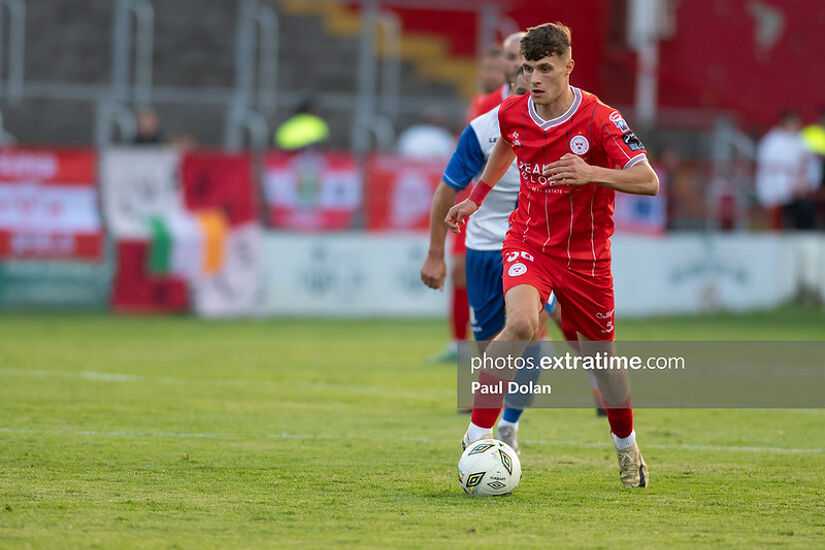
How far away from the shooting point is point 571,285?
6516 millimetres

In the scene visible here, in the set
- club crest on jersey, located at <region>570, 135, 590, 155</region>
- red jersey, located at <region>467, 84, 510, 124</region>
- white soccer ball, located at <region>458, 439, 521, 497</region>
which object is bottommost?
white soccer ball, located at <region>458, 439, 521, 497</region>

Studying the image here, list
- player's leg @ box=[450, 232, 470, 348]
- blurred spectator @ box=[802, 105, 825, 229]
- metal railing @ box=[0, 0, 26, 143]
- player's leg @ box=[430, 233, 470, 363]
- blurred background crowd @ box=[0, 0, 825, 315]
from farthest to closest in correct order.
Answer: blurred spectator @ box=[802, 105, 825, 229], metal railing @ box=[0, 0, 26, 143], blurred background crowd @ box=[0, 0, 825, 315], player's leg @ box=[450, 232, 470, 348], player's leg @ box=[430, 233, 470, 363]

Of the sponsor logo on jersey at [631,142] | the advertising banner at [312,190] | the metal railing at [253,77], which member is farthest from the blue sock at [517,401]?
the metal railing at [253,77]

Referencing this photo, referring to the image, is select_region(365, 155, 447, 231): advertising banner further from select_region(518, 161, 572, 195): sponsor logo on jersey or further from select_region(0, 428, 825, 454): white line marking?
select_region(518, 161, 572, 195): sponsor logo on jersey

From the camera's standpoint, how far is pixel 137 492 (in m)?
6.15

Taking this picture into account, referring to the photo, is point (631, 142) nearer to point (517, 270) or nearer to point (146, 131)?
point (517, 270)

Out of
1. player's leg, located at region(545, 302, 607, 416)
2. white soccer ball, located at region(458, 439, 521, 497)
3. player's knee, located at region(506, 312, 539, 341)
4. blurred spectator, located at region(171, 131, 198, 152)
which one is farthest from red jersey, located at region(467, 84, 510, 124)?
blurred spectator, located at region(171, 131, 198, 152)

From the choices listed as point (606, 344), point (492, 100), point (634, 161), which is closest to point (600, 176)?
point (634, 161)

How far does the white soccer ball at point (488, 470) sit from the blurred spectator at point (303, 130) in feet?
36.7

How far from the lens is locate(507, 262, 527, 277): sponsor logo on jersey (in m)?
6.48

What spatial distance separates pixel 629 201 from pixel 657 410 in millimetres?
8759

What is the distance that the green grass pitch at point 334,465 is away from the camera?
5.44 meters

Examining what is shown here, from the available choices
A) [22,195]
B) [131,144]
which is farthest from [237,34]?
[22,195]

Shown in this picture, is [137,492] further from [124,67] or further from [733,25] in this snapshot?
[733,25]
